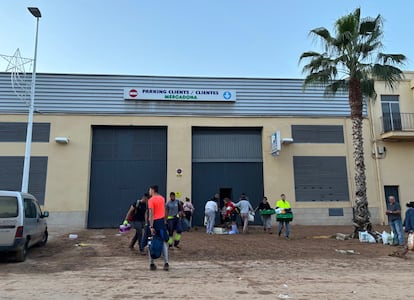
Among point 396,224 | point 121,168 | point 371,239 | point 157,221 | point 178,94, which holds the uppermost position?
point 178,94

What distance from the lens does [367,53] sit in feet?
45.9

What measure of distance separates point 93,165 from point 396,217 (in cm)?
1447

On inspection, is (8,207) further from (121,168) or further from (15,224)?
(121,168)

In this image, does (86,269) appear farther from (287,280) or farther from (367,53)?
(367,53)

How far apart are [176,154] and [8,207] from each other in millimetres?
10685

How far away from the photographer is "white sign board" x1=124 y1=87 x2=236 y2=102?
18.6 meters

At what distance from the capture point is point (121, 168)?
18297mm

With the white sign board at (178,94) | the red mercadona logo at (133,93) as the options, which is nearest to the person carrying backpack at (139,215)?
the white sign board at (178,94)

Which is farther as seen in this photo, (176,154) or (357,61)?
(176,154)

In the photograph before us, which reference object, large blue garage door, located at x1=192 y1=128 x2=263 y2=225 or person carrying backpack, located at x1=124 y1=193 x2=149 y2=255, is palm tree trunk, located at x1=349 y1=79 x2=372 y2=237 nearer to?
large blue garage door, located at x1=192 y1=128 x2=263 y2=225

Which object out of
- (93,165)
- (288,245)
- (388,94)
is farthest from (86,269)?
(388,94)

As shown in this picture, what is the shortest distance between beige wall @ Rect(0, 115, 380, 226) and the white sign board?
1.14 metres

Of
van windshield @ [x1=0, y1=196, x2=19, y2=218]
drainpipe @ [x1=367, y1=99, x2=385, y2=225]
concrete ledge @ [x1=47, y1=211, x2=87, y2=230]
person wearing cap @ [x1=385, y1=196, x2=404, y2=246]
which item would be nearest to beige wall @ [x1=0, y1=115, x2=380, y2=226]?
concrete ledge @ [x1=47, y1=211, x2=87, y2=230]

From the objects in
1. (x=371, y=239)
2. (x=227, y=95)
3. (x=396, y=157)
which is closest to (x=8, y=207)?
(x=371, y=239)
